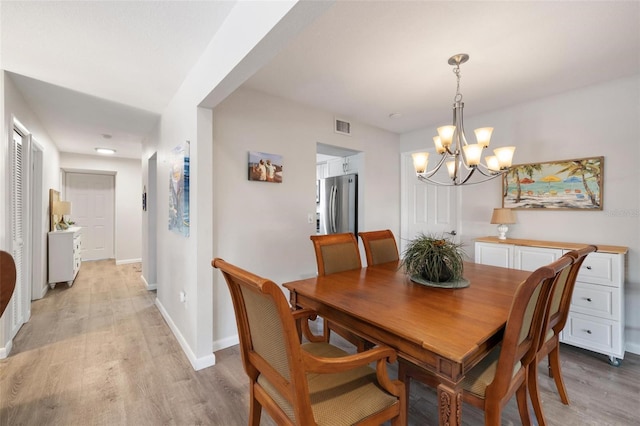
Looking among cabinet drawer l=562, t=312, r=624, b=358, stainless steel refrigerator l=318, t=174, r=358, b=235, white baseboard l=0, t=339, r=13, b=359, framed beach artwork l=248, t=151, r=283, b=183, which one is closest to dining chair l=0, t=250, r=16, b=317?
framed beach artwork l=248, t=151, r=283, b=183

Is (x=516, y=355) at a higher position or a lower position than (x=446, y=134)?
lower

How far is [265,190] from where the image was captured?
278cm

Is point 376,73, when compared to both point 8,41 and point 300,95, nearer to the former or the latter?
point 300,95

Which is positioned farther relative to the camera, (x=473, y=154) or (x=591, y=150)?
(x=591, y=150)

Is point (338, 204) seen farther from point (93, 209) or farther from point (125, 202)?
point (93, 209)

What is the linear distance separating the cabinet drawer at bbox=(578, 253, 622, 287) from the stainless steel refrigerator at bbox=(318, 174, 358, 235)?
236cm

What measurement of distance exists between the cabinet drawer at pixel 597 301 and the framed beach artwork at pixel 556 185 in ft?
2.54

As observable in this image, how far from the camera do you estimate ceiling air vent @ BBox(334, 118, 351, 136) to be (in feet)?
11.1

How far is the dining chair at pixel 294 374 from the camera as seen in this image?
0.96m

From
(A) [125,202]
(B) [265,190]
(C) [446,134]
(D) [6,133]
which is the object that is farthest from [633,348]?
(A) [125,202]

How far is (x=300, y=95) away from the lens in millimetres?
2842

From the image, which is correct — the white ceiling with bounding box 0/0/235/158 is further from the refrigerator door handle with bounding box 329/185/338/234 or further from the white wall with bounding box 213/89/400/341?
the refrigerator door handle with bounding box 329/185/338/234

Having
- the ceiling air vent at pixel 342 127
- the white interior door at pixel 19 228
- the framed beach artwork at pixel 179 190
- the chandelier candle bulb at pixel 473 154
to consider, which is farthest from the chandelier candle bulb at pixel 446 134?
the white interior door at pixel 19 228

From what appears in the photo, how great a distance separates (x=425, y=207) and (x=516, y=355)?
2935mm
